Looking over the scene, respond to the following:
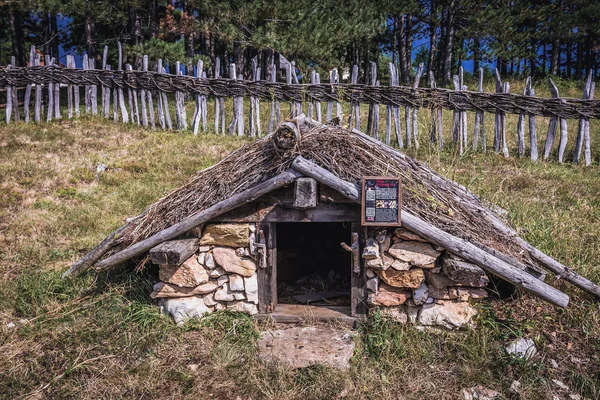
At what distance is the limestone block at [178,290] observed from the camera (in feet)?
14.6

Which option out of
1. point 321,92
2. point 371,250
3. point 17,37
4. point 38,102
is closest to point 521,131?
point 321,92

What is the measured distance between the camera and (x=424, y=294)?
13.7 ft

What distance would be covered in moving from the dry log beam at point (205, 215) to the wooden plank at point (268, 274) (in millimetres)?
374

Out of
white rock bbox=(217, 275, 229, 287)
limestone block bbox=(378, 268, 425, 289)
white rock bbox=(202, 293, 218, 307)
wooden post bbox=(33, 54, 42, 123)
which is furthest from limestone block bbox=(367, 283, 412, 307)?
wooden post bbox=(33, 54, 42, 123)

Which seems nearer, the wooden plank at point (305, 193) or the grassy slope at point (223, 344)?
the grassy slope at point (223, 344)

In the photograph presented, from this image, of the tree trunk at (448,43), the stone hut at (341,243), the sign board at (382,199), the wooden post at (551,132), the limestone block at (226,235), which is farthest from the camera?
the tree trunk at (448,43)

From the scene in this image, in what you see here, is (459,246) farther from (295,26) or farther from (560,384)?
(295,26)

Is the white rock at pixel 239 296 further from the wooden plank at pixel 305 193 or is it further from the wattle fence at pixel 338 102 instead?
the wattle fence at pixel 338 102

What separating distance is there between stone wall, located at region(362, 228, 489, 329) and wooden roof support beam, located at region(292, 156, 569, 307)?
15 centimetres

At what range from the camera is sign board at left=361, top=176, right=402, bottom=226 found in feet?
13.1

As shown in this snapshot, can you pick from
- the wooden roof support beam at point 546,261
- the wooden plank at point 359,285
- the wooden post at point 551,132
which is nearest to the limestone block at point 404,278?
the wooden plank at point 359,285

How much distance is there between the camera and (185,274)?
4.40 metres

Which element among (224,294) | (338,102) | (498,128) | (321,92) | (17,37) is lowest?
(224,294)

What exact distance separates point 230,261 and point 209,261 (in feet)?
0.63
